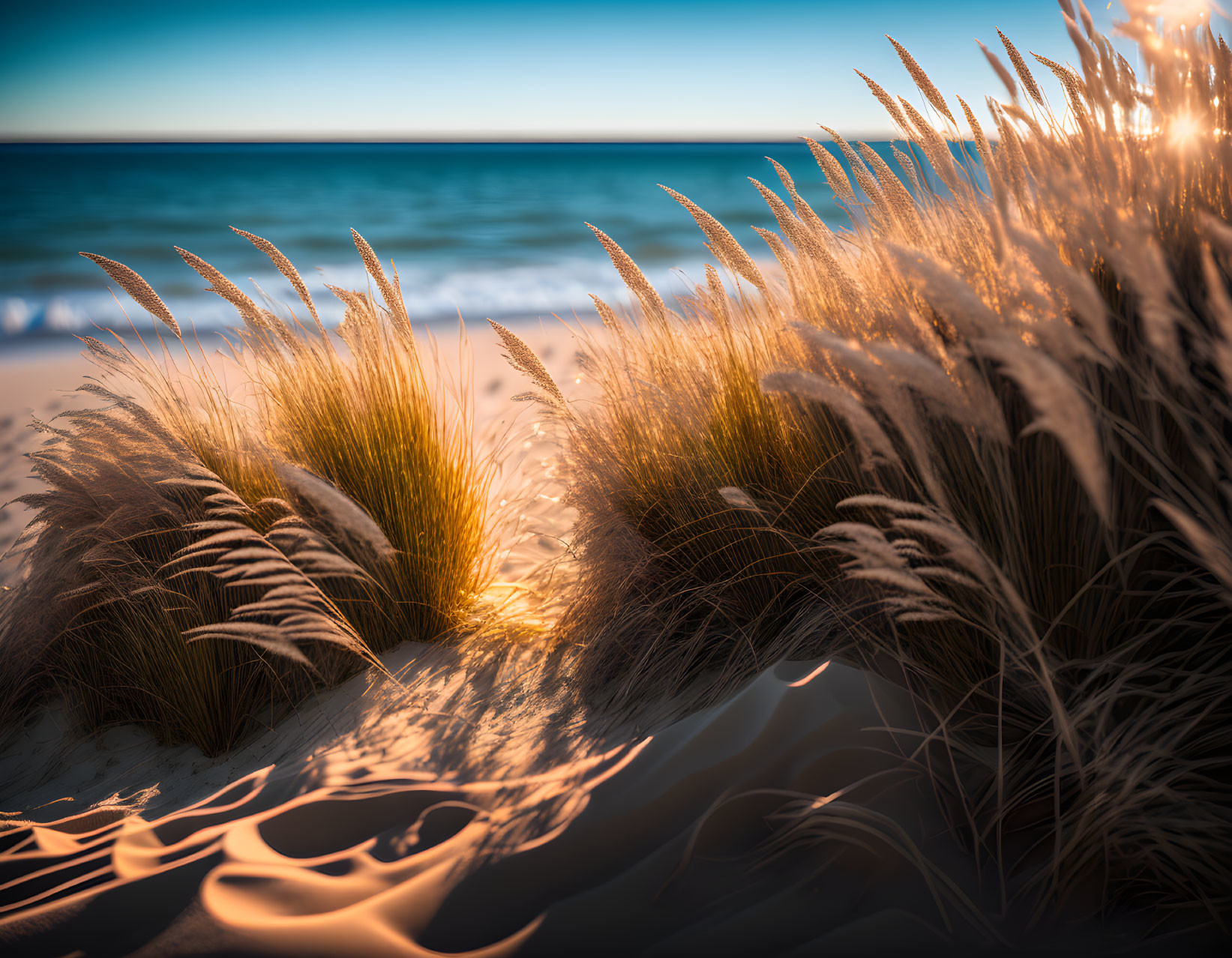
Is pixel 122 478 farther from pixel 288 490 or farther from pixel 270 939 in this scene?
pixel 270 939

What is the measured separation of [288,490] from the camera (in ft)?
Answer: 6.88

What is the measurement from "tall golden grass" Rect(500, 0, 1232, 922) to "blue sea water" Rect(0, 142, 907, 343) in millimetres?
499

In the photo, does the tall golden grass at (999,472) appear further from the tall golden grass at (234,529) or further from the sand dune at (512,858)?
the tall golden grass at (234,529)

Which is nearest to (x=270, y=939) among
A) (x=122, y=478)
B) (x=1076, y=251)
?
(x=122, y=478)

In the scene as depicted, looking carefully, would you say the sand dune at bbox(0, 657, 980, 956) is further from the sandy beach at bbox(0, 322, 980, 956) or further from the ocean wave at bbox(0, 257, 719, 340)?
the ocean wave at bbox(0, 257, 719, 340)

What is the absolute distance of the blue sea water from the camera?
10.0 m

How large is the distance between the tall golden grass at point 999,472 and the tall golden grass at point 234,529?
0.53 metres

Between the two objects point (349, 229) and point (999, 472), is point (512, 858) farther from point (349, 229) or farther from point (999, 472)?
point (349, 229)

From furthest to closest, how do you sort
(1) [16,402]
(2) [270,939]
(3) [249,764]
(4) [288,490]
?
(1) [16,402] → (4) [288,490] → (3) [249,764] → (2) [270,939]

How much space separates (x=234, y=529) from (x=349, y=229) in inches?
396

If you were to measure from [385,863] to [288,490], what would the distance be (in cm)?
124

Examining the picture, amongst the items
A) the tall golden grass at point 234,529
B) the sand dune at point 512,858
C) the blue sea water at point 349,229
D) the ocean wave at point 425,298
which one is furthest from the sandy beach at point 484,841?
the ocean wave at point 425,298

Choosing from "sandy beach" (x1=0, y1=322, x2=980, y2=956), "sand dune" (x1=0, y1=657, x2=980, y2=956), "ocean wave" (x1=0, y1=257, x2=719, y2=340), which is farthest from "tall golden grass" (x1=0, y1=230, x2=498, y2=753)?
"ocean wave" (x1=0, y1=257, x2=719, y2=340)

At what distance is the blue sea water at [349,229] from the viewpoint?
32.9 ft
